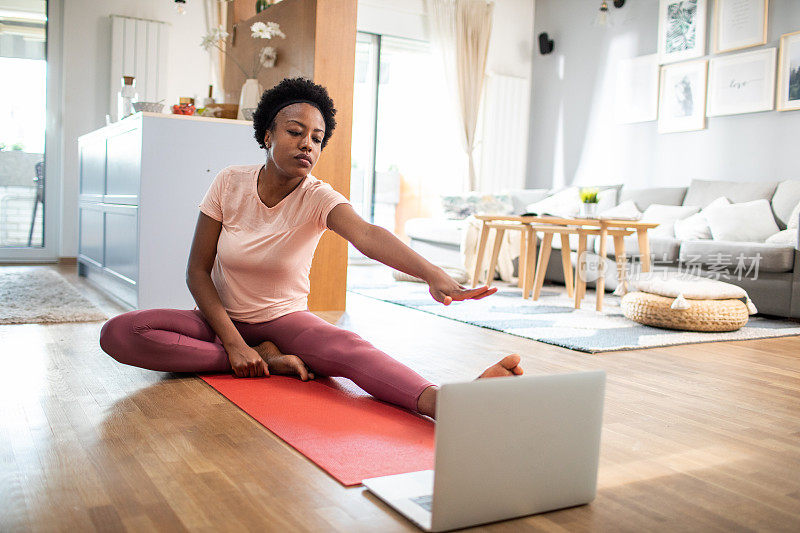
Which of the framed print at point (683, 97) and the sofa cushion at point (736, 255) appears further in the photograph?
the framed print at point (683, 97)

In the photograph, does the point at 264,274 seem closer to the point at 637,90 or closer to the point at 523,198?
the point at 523,198

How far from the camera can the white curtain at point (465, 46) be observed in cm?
735

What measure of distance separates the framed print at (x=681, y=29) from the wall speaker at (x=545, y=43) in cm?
143

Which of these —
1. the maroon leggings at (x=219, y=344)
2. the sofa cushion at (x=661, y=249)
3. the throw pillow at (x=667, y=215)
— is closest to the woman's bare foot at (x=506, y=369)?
the maroon leggings at (x=219, y=344)

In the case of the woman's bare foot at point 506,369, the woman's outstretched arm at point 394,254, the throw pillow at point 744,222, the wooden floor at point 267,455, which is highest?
the throw pillow at point 744,222

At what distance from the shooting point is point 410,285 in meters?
5.32

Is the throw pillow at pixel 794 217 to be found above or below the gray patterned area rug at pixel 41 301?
above

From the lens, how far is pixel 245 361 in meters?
2.15

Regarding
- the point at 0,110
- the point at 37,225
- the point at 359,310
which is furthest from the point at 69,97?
the point at 359,310

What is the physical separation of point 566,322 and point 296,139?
2.14m

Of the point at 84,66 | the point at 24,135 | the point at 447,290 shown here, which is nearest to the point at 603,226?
the point at 447,290

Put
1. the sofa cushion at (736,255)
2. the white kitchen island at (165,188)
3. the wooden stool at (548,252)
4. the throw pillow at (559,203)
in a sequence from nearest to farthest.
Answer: the white kitchen island at (165,188) → the sofa cushion at (736,255) → the wooden stool at (548,252) → the throw pillow at (559,203)

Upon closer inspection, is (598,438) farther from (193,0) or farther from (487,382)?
(193,0)

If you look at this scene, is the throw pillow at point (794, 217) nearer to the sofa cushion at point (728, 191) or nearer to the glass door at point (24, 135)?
the sofa cushion at point (728, 191)
